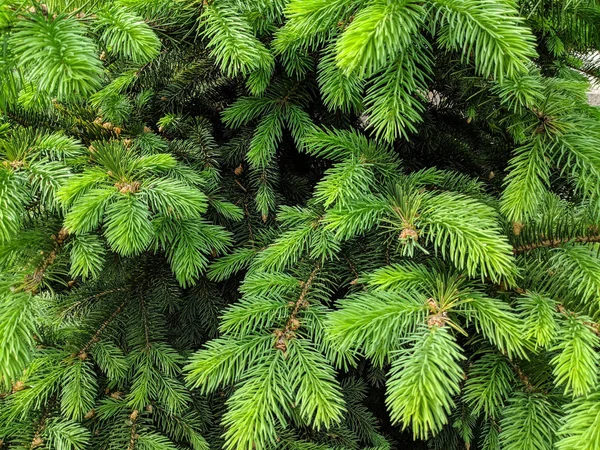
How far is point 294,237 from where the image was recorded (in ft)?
2.68

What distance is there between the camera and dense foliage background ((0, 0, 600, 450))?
0.57 metres

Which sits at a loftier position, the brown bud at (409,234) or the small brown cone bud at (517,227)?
the brown bud at (409,234)

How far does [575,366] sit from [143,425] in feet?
2.59

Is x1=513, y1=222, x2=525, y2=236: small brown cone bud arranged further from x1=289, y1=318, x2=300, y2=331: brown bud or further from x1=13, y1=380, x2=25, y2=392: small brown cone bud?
x1=13, y1=380, x2=25, y2=392: small brown cone bud

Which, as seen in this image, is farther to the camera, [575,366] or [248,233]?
[248,233]

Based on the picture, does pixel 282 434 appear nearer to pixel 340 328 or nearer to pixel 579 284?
pixel 340 328

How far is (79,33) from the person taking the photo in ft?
1.91

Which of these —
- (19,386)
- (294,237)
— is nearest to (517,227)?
(294,237)

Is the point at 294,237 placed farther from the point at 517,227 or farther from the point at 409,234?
the point at 517,227

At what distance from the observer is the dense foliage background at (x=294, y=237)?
57cm

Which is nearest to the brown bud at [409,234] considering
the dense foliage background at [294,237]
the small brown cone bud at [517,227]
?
the dense foliage background at [294,237]

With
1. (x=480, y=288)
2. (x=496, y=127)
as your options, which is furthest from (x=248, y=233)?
(x=496, y=127)

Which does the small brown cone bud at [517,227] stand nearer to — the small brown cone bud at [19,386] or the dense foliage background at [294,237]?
the dense foliage background at [294,237]

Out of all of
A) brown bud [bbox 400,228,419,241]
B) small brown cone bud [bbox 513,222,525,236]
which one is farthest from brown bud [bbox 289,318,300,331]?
small brown cone bud [bbox 513,222,525,236]
